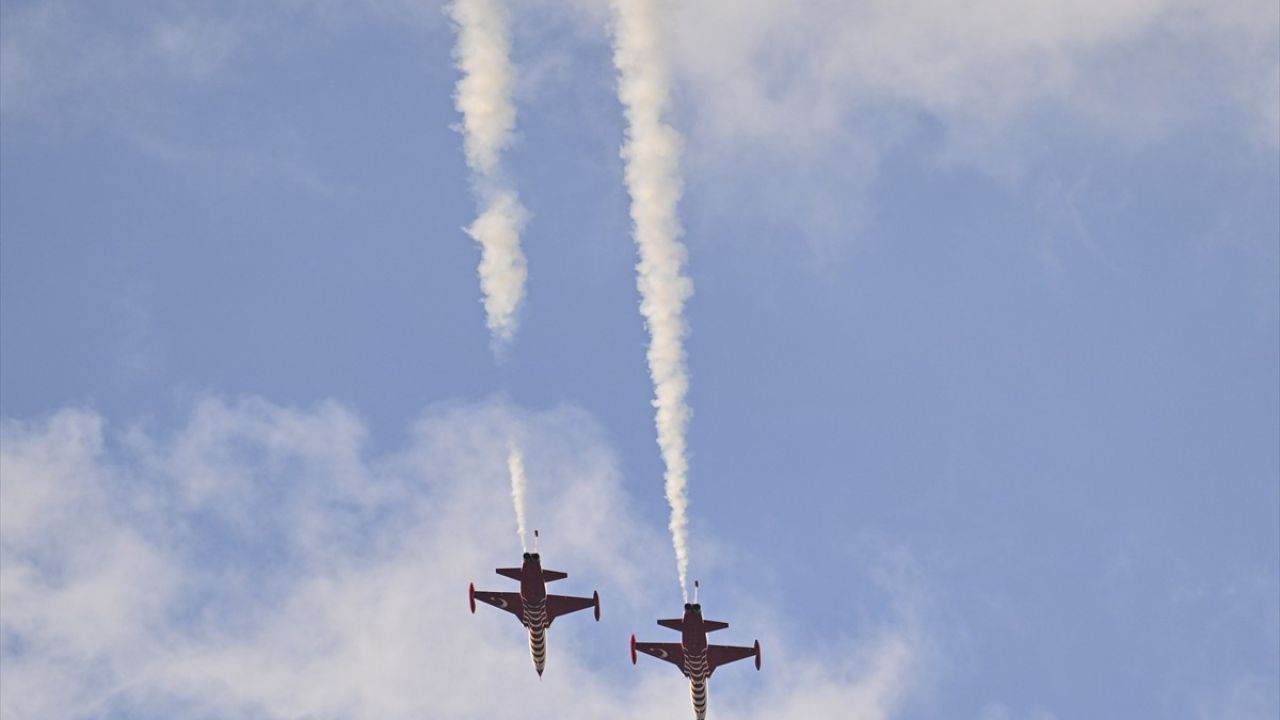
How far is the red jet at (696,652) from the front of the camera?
103250 mm

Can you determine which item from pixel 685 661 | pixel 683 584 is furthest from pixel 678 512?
pixel 685 661

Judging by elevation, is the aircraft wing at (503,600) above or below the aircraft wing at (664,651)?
above

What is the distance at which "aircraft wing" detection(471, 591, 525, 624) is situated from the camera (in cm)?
10844

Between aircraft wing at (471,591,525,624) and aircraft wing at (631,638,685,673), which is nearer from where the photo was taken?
aircraft wing at (631,638,685,673)

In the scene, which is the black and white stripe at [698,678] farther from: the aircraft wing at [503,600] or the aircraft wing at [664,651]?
the aircraft wing at [503,600]

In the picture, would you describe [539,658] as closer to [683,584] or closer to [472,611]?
[472,611]

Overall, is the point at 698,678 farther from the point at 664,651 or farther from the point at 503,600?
the point at 503,600

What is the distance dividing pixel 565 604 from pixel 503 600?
2.84 m

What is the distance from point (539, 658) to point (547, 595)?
2929 mm

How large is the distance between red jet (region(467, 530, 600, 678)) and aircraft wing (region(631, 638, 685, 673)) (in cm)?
272

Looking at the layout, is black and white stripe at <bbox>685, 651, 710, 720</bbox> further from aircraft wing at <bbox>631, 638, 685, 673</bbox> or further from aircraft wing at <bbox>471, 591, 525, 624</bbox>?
aircraft wing at <bbox>471, 591, 525, 624</bbox>

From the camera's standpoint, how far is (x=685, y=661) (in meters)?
106

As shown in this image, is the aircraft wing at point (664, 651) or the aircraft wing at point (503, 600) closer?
the aircraft wing at point (664, 651)

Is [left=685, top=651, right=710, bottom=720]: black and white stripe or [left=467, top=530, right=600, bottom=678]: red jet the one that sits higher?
[left=467, top=530, right=600, bottom=678]: red jet
